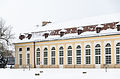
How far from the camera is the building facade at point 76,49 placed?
51.2 m

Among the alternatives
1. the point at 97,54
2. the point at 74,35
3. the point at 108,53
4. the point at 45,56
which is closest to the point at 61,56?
the point at 45,56

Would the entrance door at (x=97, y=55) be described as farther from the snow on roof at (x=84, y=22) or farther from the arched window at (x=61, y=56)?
the arched window at (x=61, y=56)

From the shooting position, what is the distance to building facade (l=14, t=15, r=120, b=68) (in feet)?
168

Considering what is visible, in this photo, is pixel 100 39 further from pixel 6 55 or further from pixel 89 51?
pixel 6 55

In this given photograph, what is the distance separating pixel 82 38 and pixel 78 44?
4.51ft

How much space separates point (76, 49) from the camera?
55.7 metres

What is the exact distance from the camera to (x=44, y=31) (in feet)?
203

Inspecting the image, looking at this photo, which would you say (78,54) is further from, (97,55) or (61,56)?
(97,55)

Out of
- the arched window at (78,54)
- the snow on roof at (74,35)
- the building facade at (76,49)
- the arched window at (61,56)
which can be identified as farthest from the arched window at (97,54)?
the arched window at (61,56)

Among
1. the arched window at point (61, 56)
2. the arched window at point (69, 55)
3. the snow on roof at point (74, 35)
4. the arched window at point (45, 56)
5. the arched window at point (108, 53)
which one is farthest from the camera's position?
the arched window at point (45, 56)

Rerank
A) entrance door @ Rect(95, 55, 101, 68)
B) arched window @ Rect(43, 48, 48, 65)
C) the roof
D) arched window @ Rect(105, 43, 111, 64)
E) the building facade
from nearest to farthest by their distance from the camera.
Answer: the building facade, arched window @ Rect(105, 43, 111, 64), entrance door @ Rect(95, 55, 101, 68), the roof, arched window @ Rect(43, 48, 48, 65)

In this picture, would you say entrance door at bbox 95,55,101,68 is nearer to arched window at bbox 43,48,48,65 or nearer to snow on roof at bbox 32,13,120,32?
snow on roof at bbox 32,13,120,32

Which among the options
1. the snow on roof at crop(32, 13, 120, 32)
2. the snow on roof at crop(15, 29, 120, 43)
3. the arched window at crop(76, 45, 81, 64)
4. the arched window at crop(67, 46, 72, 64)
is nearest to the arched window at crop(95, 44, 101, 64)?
the snow on roof at crop(15, 29, 120, 43)

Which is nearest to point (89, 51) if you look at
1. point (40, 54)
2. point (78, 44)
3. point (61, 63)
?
point (78, 44)
